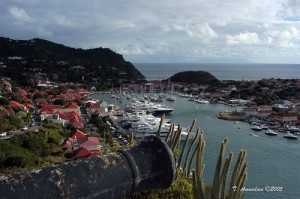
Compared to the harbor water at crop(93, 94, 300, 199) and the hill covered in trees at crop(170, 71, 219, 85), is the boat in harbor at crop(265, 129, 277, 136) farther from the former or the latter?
the hill covered in trees at crop(170, 71, 219, 85)

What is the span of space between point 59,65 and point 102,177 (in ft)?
293

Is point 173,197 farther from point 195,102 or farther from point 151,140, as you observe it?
point 195,102

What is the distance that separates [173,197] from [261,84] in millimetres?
62205

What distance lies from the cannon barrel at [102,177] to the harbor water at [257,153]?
14.9 m

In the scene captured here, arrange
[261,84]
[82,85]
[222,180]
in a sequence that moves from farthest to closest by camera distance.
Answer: [82,85] → [261,84] → [222,180]

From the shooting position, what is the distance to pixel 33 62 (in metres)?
87.3

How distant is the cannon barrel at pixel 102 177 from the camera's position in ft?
5.44

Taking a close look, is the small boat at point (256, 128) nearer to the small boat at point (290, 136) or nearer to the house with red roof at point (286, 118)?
the small boat at point (290, 136)

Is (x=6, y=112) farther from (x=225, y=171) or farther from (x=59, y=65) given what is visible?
(x=59, y=65)

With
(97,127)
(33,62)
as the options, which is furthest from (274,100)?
(33,62)

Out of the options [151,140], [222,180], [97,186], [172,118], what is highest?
[151,140]

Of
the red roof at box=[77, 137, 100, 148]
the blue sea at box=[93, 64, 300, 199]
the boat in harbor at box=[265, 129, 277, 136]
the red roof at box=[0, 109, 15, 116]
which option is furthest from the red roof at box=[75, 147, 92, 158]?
the boat in harbor at box=[265, 129, 277, 136]

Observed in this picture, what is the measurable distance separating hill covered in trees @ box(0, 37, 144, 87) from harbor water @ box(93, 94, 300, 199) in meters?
39.4

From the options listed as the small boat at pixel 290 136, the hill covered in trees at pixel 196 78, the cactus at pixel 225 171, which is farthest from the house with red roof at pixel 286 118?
the hill covered in trees at pixel 196 78
